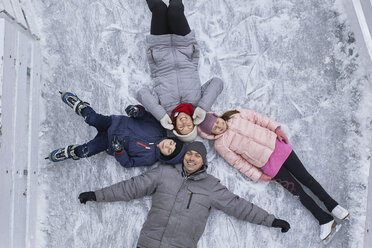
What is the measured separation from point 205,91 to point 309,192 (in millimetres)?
841

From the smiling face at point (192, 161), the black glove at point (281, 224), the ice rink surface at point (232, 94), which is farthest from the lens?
the ice rink surface at point (232, 94)

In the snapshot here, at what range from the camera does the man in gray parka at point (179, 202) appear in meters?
1.88

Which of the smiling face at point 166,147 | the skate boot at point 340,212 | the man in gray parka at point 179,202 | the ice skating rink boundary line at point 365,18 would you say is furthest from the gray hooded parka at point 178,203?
the ice skating rink boundary line at point 365,18

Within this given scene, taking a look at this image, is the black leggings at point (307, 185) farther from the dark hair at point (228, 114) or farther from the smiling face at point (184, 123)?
the smiling face at point (184, 123)

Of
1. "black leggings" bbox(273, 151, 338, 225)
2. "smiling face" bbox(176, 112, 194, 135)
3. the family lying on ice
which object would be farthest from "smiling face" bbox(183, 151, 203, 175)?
"black leggings" bbox(273, 151, 338, 225)

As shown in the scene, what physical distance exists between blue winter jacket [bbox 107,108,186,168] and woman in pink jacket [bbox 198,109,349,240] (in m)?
0.23

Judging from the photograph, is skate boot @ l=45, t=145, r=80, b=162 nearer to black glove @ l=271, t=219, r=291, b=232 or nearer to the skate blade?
black glove @ l=271, t=219, r=291, b=232

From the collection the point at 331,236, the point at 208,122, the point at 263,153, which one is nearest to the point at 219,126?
the point at 208,122

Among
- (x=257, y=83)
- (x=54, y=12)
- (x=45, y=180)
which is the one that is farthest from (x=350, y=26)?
(x=45, y=180)

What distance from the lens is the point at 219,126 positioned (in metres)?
1.89

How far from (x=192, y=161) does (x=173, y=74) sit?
494mm

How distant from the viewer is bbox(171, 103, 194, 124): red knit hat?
1869 millimetres

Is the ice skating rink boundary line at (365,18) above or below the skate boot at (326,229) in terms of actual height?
above

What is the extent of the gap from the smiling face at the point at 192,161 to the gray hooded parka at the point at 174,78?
0.89ft
